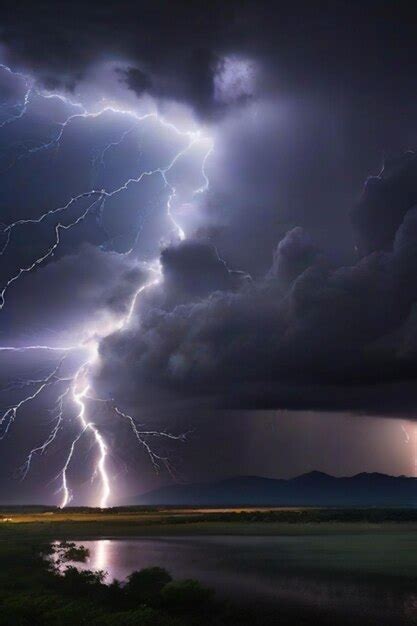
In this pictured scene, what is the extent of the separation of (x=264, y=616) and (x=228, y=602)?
2627 mm

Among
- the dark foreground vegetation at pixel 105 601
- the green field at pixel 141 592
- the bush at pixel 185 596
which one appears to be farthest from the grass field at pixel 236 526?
the bush at pixel 185 596

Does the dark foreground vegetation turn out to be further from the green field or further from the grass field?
the grass field

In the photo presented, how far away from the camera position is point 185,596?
24.6m

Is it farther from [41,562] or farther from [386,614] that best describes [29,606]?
[41,562]

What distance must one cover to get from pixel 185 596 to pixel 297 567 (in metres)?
11.9

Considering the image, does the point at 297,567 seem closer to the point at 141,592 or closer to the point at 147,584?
the point at 147,584

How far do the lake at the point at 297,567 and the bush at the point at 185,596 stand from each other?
5.40 feet

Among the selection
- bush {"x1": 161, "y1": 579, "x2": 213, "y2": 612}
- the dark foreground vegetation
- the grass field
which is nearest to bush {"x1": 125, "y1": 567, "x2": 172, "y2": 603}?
the dark foreground vegetation

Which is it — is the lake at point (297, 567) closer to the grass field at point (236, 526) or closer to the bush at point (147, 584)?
the bush at point (147, 584)

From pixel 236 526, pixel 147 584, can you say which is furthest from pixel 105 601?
pixel 236 526

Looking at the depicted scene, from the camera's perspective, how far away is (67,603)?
77.0 feet

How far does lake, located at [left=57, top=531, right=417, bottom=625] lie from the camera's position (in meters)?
25.2

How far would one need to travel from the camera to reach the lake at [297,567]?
25.2 m

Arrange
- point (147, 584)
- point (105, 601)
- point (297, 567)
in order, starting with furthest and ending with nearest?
1. point (297, 567)
2. point (147, 584)
3. point (105, 601)
